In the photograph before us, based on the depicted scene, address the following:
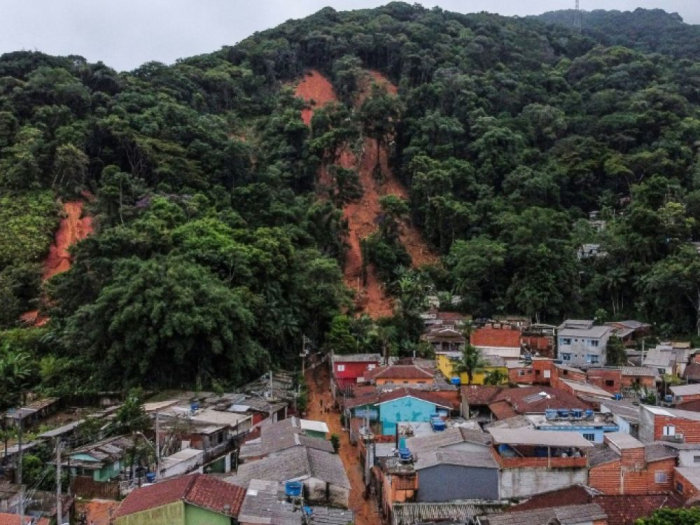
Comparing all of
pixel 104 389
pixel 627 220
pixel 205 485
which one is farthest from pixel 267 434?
pixel 627 220

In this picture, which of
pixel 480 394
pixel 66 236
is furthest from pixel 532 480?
pixel 66 236

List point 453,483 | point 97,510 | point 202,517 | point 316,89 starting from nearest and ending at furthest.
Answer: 1. point 202,517
2. point 453,483
3. point 97,510
4. point 316,89

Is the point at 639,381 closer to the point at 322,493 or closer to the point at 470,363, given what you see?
the point at 470,363

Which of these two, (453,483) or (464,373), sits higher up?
(464,373)

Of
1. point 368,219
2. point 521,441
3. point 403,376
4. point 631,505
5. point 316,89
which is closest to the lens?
point 631,505

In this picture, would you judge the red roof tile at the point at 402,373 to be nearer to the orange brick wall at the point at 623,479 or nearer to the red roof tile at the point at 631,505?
the orange brick wall at the point at 623,479

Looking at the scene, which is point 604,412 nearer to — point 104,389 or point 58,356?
point 104,389

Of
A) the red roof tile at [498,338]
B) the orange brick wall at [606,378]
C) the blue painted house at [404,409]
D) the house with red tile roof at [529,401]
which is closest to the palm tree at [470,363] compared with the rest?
the red roof tile at [498,338]

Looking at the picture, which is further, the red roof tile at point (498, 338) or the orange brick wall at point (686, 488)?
the red roof tile at point (498, 338)
